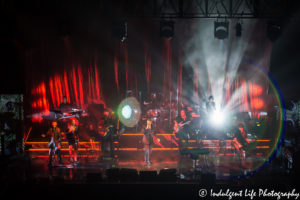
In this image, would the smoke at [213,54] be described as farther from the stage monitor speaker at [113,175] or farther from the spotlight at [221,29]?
the stage monitor speaker at [113,175]

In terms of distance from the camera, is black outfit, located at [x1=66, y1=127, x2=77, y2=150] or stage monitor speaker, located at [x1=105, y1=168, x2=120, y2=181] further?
black outfit, located at [x1=66, y1=127, x2=77, y2=150]

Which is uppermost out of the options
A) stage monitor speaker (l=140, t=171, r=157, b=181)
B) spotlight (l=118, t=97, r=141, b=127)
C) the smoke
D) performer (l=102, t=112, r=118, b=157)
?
the smoke

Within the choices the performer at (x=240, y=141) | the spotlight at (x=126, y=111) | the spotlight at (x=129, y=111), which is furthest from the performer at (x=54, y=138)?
the performer at (x=240, y=141)

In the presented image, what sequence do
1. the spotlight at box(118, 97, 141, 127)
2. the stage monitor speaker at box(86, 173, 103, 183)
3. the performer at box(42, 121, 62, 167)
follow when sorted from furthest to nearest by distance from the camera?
the spotlight at box(118, 97, 141, 127)
the performer at box(42, 121, 62, 167)
the stage monitor speaker at box(86, 173, 103, 183)

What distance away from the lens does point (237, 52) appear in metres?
12.1

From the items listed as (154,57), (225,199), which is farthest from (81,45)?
(225,199)

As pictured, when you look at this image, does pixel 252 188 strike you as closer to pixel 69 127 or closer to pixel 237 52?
pixel 69 127

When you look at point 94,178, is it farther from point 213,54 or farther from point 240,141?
point 213,54

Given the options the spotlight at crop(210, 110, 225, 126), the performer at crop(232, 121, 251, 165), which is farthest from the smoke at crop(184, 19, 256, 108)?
the performer at crop(232, 121, 251, 165)

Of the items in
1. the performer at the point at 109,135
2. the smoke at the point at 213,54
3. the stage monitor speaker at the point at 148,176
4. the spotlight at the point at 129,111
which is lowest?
the stage monitor speaker at the point at 148,176

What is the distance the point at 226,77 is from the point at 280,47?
291 centimetres

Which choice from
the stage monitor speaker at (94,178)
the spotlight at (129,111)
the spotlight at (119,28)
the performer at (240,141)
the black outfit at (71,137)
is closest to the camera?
the stage monitor speaker at (94,178)

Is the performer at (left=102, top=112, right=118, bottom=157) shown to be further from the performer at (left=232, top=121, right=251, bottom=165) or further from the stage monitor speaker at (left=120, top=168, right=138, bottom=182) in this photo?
the performer at (left=232, top=121, right=251, bottom=165)

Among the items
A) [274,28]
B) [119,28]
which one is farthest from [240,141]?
[119,28]
